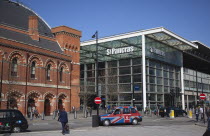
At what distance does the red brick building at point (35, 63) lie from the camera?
3403 cm

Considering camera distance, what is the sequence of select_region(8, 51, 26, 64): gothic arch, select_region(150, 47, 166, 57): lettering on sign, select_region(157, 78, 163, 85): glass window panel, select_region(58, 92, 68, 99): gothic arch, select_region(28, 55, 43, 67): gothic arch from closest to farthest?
1. select_region(8, 51, 26, 64): gothic arch
2. select_region(28, 55, 43, 67): gothic arch
3. select_region(58, 92, 68, 99): gothic arch
4. select_region(150, 47, 166, 57): lettering on sign
5. select_region(157, 78, 163, 85): glass window panel

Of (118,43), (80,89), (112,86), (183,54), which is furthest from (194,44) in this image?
(80,89)

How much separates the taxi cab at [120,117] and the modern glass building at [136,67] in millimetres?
22022

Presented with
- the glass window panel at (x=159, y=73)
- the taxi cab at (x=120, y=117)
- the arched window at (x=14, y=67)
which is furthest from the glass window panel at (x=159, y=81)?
the taxi cab at (x=120, y=117)

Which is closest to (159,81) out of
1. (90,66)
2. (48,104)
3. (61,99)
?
(90,66)

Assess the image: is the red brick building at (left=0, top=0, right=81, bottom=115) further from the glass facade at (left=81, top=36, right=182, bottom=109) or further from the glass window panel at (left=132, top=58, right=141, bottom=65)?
the glass window panel at (left=132, top=58, right=141, bottom=65)

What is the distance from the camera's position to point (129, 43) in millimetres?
50969

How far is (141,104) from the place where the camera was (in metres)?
48.5

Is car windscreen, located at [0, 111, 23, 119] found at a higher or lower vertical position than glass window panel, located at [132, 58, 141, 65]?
lower

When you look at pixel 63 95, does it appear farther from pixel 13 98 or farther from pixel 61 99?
pixel 13 98

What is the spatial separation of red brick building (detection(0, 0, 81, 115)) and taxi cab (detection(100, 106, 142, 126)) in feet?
53.3

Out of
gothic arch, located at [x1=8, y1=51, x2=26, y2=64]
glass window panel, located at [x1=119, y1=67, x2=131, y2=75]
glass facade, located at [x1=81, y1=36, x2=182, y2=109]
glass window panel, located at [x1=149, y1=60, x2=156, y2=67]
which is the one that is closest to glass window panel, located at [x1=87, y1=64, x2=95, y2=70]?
glass facade, located at [x1=81, y1=36, x2=182, y2=109]

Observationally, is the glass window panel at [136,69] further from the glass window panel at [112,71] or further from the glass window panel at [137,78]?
the glass window panel at [112,71]

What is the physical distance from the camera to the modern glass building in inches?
1932
